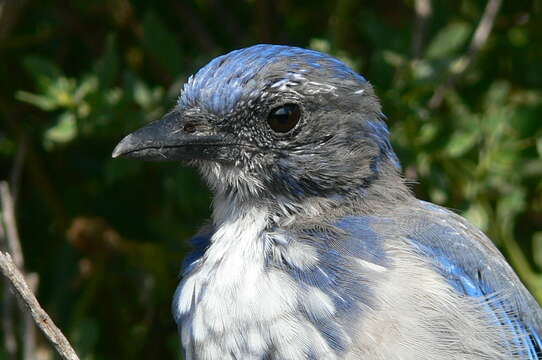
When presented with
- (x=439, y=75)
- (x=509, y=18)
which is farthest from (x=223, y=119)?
(x=509, y=18)

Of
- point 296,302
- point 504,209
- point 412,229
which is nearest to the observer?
point 296,302

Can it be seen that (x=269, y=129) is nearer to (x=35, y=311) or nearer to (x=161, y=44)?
(x=35, y=311)

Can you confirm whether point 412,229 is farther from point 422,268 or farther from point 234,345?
point 234,345

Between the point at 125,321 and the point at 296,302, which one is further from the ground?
the point at 296,302

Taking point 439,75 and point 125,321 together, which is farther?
point 125,321

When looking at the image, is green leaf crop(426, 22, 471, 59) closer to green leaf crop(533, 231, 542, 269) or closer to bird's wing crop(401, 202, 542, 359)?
green leaf crop(533, 231, 542, 269)

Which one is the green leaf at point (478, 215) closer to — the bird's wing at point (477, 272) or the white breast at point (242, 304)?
the bird's wing at point (477, 272)

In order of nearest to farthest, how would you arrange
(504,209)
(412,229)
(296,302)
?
(296,302), (412,229), (504,209)
